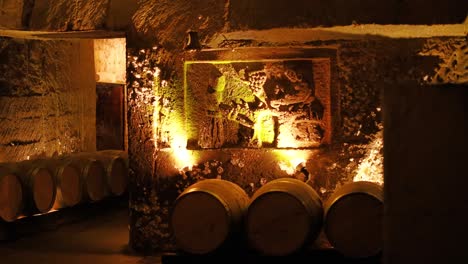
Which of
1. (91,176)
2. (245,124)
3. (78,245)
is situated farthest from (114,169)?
(245,124)

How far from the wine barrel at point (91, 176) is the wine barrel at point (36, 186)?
453 millimetres

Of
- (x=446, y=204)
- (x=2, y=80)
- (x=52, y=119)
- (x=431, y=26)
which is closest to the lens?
(x=446, y=204)

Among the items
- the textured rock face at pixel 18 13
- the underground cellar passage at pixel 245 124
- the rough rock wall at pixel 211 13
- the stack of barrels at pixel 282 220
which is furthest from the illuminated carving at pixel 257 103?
the textured rock face at pixel 18 13

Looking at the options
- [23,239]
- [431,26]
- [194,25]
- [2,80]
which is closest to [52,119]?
[2,80]

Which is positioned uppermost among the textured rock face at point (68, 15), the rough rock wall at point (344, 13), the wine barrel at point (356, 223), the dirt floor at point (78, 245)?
the textured rock face at point (68, 15)

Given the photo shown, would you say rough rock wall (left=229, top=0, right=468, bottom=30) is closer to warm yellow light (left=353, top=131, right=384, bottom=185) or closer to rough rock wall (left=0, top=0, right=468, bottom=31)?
rough rock wall (left=0, top=0, right=468, bottom=31)

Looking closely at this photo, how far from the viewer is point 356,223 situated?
5.16 metres

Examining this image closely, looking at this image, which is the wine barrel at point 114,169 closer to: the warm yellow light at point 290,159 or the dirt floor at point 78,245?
the dirt floor at point 78,245

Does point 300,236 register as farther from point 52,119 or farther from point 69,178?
point 52,119

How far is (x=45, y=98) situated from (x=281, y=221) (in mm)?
4810

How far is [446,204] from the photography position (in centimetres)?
341

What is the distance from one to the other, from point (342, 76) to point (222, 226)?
1911mm

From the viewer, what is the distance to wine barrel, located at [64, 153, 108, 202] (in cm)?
815

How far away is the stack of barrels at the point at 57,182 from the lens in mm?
7254
